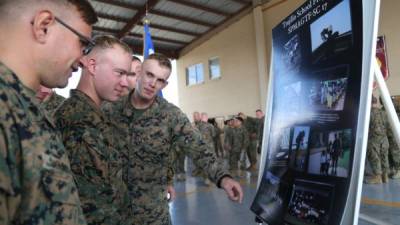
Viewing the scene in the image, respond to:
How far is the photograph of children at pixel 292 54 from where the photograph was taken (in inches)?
56.9

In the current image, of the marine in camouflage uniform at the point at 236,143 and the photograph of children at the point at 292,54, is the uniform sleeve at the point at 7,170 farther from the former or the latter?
the marine in camouflage uniform at the point at 236,143

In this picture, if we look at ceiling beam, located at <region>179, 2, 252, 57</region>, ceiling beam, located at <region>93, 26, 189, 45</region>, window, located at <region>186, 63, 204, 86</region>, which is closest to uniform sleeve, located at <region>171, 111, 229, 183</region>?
ceiling beam, located at <region>93, 26, 189, 45</region>

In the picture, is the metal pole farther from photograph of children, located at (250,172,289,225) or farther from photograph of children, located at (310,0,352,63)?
photograph of children, located at (250,172,289,225)

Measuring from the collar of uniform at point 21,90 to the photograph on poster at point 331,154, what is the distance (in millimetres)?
884

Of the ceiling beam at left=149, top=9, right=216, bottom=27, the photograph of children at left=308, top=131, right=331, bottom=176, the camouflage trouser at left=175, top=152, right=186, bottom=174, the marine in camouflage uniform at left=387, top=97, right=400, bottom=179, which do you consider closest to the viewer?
the photograph of children at left=308, top=131, right=331, bottom=176

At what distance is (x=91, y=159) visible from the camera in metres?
1.28

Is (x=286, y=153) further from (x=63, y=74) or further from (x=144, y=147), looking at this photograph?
(x=63, y=74)

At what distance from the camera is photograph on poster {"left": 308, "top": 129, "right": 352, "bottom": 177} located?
3.42ft

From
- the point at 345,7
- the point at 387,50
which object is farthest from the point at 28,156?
the point at 387,50

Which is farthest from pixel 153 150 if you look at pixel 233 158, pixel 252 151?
pixel 252 151

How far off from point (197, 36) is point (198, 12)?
Answer: 2229 mm

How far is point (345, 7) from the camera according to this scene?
3.70 feet

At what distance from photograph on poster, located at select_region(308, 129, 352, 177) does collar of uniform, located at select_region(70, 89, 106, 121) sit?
0.88 metres

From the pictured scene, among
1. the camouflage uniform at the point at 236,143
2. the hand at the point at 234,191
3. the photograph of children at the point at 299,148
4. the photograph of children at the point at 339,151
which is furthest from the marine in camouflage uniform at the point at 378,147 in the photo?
the photograph of children at the point at 339,151
